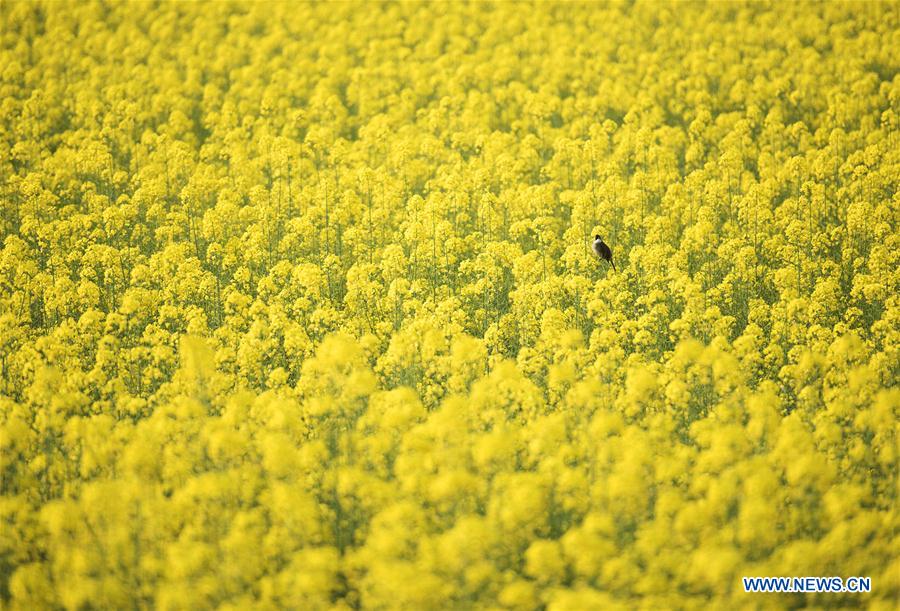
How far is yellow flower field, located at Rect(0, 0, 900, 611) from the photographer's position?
6.02 m

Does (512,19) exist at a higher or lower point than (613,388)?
higher

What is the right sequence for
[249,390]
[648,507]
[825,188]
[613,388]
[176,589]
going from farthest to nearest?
[825,188]
[249,390]
[613,388]
[648,507]
[176,589]

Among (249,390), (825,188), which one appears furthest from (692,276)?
(249,390)

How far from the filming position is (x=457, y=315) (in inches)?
372

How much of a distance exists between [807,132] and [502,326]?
7.08 m

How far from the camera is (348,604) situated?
20.5 feet

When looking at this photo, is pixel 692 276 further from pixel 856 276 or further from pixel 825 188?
pixel 825 188

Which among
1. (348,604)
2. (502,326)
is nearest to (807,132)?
(502,326)

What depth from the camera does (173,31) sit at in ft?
69.1

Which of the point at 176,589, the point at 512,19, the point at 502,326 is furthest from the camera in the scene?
the point at 512,19

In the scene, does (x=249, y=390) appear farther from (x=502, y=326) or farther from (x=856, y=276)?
(x=856, y=276)

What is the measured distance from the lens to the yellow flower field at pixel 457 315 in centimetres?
602

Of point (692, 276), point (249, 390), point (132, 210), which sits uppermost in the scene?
point (132, 210)

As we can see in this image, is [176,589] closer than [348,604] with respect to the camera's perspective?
Yes
